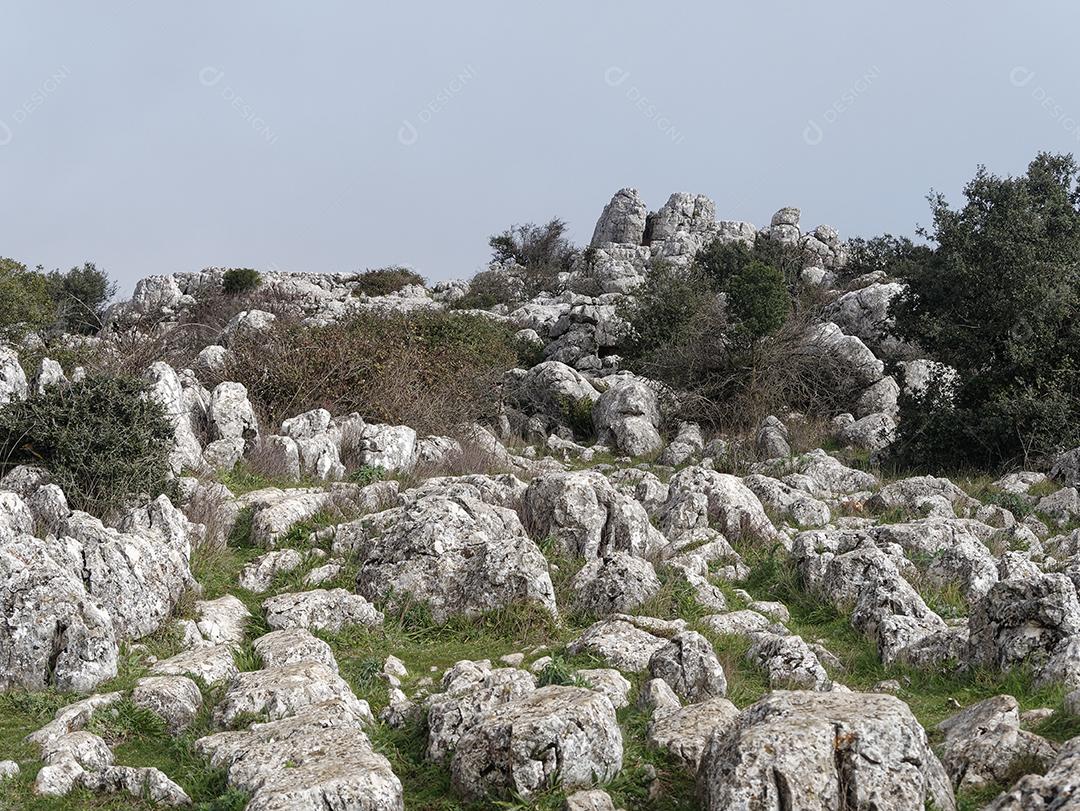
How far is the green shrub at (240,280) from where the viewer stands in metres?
46.4

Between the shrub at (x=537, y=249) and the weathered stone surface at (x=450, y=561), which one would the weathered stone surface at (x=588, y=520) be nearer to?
the weathered stone surface at (x=450, y=561)

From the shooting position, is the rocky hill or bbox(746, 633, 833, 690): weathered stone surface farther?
bbox(746, 633, 833, 690): weathered stone surface

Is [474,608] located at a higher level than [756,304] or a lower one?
lower

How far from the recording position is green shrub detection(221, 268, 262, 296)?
46.4 m

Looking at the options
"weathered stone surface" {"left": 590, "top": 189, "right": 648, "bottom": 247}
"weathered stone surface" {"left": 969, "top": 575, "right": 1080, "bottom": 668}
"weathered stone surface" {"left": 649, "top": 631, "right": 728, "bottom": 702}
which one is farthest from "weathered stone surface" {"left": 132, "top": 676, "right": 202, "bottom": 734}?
"weathered stone surface" {"left": 590, "top": 189, "right": 648, "bottom": 247}

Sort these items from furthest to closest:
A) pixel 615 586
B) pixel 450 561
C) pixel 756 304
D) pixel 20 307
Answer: pixel 20 307, pixel 756 304, pixel 450 561, pixel 615 586

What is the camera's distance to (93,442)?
12.1 metres

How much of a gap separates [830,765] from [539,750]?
→ 1.65 m

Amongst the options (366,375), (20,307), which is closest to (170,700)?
(366,375)

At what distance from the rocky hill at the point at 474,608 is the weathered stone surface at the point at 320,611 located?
3 cm

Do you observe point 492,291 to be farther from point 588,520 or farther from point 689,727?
point 689,727

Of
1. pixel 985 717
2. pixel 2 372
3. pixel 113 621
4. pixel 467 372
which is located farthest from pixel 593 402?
pixel 985 717

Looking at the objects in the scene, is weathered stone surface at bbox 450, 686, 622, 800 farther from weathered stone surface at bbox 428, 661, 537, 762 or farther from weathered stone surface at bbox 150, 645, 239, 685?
weathered stone surface at bbox 150, 645, 239, 685

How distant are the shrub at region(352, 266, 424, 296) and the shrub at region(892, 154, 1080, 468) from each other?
38.6 meters
